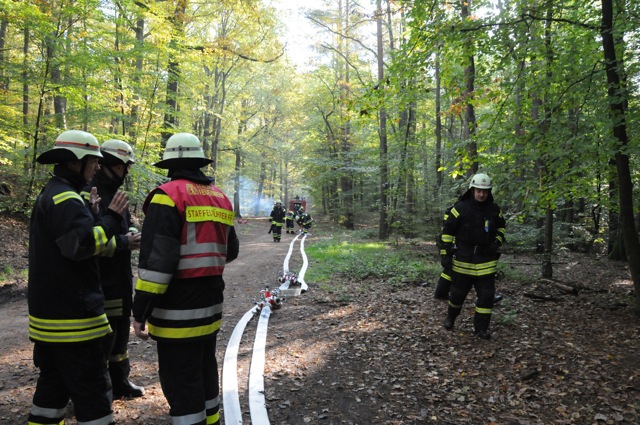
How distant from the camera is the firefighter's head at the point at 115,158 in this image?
3463mm

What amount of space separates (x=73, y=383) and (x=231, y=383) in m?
1.66

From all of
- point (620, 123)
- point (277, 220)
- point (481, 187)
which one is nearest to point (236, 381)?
point (481, 187)

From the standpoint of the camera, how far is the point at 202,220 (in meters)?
2.64

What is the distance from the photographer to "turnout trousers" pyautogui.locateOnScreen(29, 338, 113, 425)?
252 centimetres

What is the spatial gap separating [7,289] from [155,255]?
7232mm

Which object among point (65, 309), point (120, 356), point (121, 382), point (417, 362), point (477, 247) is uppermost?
point (477, 247)

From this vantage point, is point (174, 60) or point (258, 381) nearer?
point (258, 381)

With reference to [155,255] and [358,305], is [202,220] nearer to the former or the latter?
[155,255]

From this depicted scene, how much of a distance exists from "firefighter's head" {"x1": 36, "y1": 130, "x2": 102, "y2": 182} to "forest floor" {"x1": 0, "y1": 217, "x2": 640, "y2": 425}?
225 centimetres

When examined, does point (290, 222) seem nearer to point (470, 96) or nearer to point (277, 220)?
point (277, 220)

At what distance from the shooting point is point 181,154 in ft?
9.02

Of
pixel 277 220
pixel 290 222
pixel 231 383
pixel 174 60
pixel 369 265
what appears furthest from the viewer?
pixel 290 222

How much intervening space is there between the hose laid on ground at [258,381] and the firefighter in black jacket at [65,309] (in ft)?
4.18

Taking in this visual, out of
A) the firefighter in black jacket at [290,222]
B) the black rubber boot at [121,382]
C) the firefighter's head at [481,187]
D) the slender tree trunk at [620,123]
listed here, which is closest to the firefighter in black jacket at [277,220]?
the firefighter in black jacket at [290,222]
